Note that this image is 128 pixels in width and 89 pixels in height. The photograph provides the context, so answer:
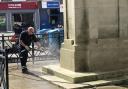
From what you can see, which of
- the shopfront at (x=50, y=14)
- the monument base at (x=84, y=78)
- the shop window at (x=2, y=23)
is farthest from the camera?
the shopfront at (x=50, y=14)

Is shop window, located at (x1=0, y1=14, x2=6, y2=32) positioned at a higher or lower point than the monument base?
higher

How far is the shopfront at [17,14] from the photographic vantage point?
47.7 meters

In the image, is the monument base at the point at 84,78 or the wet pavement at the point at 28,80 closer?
the monument base at the point at 84,78

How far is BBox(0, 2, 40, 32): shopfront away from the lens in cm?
4766

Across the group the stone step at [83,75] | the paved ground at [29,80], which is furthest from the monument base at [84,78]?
the paved ground at [29,80]

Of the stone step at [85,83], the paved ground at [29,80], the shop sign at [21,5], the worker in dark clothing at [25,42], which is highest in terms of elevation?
→ the shop sign at [21,5]

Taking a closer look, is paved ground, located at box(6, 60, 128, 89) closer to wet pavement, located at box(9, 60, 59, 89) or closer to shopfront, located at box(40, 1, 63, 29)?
wet pavement, located at box(9, 60, 59, 89)

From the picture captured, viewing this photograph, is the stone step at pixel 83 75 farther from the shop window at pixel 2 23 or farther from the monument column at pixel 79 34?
the shop window at pixel 2 23

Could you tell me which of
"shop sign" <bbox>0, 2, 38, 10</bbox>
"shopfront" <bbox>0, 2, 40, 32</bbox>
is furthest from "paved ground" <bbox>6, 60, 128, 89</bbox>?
"shop sign" <bbox>0, 2, 38, 10</bbox>

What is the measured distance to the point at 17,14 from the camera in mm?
49062

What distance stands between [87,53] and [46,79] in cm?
150

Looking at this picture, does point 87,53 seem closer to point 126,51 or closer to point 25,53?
point 126,51

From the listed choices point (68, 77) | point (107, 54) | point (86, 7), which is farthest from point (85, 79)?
point (86, 7)

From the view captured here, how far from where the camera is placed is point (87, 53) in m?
12.1
